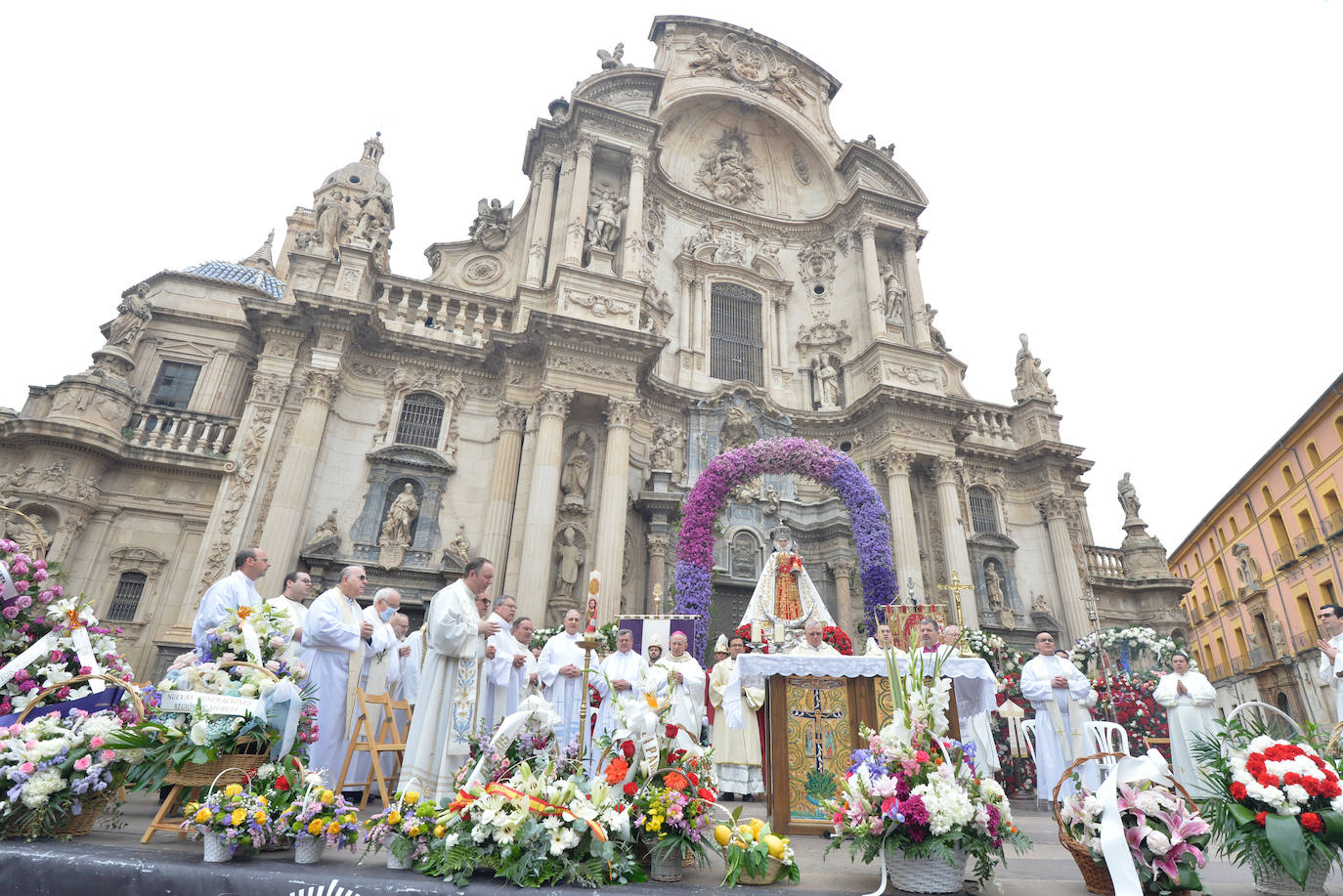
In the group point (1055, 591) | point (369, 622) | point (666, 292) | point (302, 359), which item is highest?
point (666, 292)

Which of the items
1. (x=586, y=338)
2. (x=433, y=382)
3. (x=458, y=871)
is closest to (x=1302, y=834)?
(x=458, y=871)

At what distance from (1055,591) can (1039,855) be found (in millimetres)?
16227

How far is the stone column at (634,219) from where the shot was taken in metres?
18.0

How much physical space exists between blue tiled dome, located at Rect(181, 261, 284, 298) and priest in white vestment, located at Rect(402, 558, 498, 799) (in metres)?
19.0

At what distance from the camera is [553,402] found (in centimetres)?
1525

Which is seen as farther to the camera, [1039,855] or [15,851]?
[1039,855]

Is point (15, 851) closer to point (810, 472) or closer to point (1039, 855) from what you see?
point (1039, 855)

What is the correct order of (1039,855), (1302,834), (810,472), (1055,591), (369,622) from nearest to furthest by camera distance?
(1302,834), (1039,855), (369,622), (810,472), (1055,591)

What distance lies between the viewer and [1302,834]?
3479mm

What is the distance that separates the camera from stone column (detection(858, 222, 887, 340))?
20625 mm

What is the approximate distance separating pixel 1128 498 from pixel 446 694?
22.7 m

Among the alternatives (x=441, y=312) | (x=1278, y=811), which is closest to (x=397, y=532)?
(x=441, y=312)

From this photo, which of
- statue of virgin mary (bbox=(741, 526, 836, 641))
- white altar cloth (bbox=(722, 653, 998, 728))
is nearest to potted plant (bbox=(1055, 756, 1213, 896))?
white altar cloth (bbox=(722, 653, 998, 728))

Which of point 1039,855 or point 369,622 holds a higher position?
point 369,622
